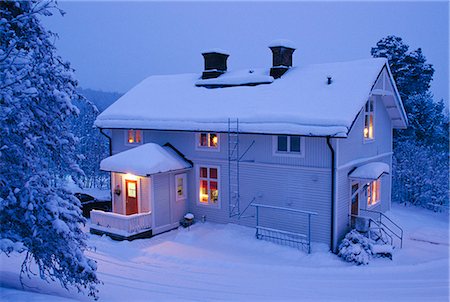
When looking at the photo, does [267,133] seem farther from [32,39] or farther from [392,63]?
[392,63]

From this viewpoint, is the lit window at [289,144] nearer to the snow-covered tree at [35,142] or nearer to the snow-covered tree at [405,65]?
the snow-covered tree at [35,142]

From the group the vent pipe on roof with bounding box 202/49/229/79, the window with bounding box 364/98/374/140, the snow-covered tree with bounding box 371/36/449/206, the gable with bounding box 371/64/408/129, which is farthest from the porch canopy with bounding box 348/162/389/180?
the snow-covered tree with bounding box 371/36/449/206

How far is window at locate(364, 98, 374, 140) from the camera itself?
17953 millimetres

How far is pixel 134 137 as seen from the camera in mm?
21344

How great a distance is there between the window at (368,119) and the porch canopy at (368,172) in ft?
6.32

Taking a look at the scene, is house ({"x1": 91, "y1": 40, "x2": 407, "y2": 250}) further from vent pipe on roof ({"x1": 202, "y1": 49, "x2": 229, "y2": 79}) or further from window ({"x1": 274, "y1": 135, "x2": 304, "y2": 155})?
vent pipe on roof ({"x1": 202, "y1": 49, "x2": 229, "y2": 79})

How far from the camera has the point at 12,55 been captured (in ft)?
26.7

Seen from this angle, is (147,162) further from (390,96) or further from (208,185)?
(390,96)

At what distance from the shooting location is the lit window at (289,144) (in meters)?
16.0

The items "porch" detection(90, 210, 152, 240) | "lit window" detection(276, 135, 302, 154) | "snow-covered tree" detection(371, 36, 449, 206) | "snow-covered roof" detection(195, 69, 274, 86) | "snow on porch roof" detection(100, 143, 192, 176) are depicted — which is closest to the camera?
"lit window" detection(276, 135, 302, 154)

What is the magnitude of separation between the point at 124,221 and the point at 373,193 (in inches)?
457

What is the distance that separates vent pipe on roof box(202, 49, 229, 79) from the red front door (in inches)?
327

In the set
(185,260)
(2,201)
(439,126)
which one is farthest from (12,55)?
(439,126)

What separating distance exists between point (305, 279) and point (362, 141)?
748 cm
